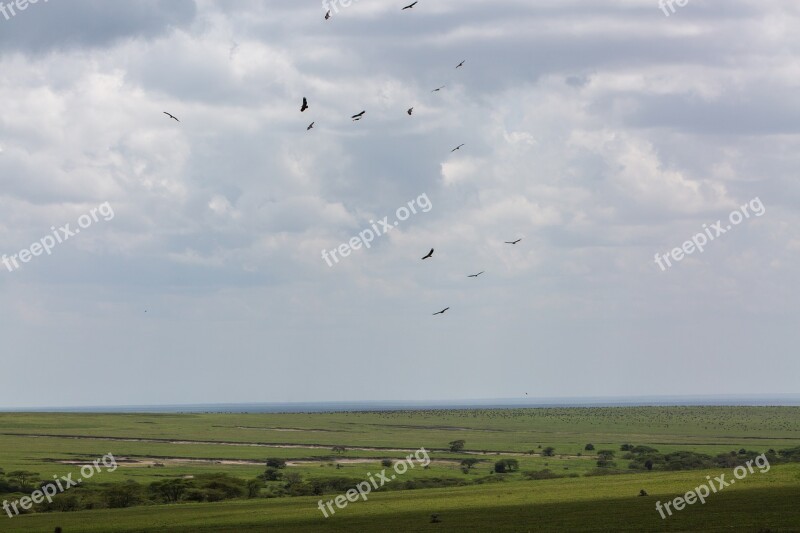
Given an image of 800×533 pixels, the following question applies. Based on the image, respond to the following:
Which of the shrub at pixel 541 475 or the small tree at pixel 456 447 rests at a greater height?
the small tree at pixel 456 447

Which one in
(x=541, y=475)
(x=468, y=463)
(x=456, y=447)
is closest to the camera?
(x=541, y=475)

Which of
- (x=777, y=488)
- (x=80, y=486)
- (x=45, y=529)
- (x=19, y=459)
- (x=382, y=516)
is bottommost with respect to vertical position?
(x=777, y=488)

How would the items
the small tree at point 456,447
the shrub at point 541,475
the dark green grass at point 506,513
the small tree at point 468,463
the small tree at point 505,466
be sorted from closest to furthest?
the dark green grass at point 506,513 → the shrub at point 541,475 → the small tree at point 505,466 → the small tree at point 468,463 → the small tree at point 456,447

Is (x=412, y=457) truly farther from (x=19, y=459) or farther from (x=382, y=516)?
(x=382, y=516)

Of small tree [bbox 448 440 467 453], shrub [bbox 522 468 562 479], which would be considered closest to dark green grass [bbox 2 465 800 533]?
shrub [bbox 522 468 562 479]

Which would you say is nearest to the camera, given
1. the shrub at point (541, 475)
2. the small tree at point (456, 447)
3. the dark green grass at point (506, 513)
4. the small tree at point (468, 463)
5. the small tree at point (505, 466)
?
the dark green grass at point (506, 513)

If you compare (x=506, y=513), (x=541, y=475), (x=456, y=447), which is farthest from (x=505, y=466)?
(x=506, y=513)

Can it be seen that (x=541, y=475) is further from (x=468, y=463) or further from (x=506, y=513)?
(x=506, y=513)

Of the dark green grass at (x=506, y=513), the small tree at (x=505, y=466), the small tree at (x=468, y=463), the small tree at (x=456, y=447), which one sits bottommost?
the dark green grass at (x=506, y=513)

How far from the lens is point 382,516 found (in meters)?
74.2

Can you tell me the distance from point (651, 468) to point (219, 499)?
60910 millimetres

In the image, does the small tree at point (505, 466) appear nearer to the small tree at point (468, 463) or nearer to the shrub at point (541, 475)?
the small tree at point (468, 463)

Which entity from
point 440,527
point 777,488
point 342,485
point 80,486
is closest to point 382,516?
point 440,527

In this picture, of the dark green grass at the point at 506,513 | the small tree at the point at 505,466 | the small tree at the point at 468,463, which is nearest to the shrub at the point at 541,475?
the small tree at the point at 505,466
